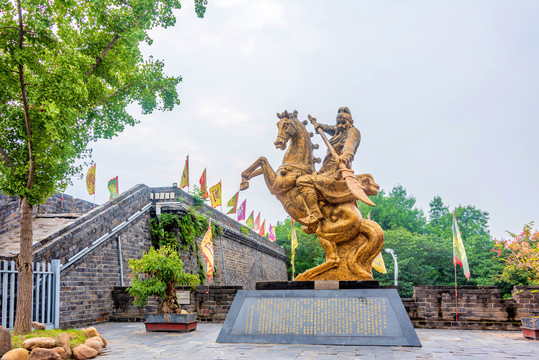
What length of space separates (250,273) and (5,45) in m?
17.6

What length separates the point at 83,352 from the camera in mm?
4734

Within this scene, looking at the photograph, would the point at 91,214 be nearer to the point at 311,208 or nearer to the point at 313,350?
the point at 311,208

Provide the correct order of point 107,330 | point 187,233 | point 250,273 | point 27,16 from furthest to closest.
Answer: point 250,273 < point 187,233 < point 107,330 < point 27,16

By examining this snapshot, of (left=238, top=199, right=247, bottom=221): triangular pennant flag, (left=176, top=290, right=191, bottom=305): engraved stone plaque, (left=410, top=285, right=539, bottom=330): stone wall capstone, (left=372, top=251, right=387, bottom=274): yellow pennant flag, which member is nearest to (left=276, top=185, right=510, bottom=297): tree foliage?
(left=238, top=199, right=247, bottom=221): triangular pennant flag

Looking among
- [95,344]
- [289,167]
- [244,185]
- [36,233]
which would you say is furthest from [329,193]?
[36,233]

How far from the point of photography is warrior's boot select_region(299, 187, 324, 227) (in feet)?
22.7

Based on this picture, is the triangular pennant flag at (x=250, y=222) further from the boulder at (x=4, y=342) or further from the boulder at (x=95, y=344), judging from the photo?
the boulder at (x=4, y=342)

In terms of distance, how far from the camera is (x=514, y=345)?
5699 mm

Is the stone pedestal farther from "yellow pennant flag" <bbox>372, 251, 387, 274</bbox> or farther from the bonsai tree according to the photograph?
"yellow pennant flag" <bbox>372, 251, 387, 274</bbox>

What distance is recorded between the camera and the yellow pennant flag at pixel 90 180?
15.8 meters

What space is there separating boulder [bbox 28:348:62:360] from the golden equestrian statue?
3669 mm

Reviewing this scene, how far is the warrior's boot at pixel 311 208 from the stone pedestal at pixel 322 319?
121 centimetres

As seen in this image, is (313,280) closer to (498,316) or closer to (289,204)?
(289,204)

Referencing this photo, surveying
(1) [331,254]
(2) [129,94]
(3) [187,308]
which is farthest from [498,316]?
(2) [129,94]
